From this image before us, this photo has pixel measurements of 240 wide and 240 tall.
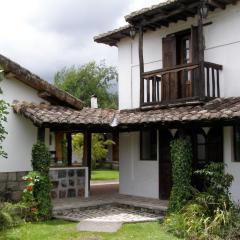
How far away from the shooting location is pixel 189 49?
1332cm

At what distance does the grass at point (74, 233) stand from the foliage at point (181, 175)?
2.56 feet

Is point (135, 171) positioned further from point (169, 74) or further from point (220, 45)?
point (220, 45)

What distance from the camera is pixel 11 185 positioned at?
1262cm

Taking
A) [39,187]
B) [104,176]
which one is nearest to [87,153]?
[39,187]

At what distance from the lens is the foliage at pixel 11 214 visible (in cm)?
973

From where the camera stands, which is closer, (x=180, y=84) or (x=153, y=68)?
(x=180, y=84)

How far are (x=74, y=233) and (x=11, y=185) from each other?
3702 mm

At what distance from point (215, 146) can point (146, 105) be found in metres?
2.52

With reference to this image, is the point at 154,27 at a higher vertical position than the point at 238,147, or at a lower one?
higher

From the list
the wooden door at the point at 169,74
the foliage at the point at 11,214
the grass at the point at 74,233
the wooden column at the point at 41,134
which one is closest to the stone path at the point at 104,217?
the grass at the point at 74,233

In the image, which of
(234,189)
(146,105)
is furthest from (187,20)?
(234,189)

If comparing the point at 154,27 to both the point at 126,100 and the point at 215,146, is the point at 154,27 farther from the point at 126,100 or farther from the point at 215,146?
the point at 215,146

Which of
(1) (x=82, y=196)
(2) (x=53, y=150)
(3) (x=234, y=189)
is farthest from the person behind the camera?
(2) (x=53, y=150)

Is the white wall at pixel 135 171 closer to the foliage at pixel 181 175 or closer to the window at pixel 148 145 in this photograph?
the window at pixel 148 145
